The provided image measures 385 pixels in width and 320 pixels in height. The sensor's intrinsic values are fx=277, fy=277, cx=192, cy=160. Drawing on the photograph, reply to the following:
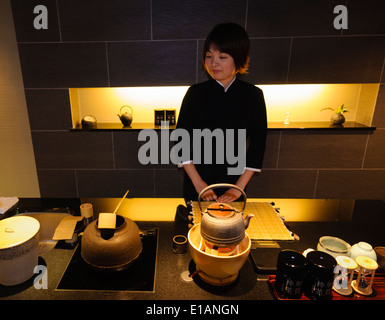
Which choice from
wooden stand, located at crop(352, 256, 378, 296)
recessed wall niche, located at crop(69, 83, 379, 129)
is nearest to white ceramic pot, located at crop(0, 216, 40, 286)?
wooden stand, located at crop(352, 256, 378, 296)

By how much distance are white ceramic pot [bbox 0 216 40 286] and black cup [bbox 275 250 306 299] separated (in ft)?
2.70

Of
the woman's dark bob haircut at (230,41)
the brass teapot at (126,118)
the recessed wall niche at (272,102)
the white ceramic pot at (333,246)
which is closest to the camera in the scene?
the white ceramic pot at (333,246)

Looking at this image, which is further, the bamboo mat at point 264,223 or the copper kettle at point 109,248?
the bamboo mat at point 264,223

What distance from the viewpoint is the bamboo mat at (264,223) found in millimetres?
1152

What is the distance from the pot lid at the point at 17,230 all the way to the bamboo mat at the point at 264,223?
63 centimetres

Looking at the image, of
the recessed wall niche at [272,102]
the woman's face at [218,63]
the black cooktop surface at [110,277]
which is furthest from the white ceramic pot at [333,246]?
the recessed wall niche at [272,102]

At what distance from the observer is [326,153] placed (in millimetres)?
2854

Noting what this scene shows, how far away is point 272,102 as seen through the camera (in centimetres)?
300

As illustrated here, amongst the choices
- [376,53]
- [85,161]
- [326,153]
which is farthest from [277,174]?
[85,161]

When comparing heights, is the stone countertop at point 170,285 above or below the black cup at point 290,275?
below

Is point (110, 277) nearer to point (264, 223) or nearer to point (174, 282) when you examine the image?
point (174, 282)

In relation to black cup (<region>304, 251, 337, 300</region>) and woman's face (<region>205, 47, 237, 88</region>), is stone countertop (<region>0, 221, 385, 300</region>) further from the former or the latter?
woman's face (<region>205, 47, 237, 88</region>)

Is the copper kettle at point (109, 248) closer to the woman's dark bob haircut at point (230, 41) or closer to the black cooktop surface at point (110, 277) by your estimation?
the black cooktop surface at point (110, 277)

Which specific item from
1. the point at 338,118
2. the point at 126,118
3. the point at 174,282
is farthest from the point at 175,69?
the point at 174,282
